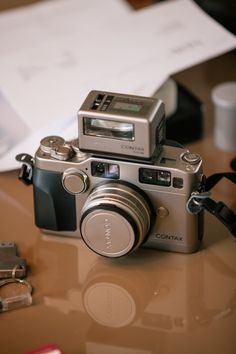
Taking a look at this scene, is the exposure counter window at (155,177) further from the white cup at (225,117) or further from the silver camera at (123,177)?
the white cup at (225,117)

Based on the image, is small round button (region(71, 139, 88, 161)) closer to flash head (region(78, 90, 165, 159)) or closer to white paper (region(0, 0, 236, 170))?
flash head (region(78, 90, 165, 159))

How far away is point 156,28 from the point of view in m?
0.97

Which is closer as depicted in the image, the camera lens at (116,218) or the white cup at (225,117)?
the camera lens at (116,218)

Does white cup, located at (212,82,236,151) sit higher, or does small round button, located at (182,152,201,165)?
small round button, located at (182,152,201,165)

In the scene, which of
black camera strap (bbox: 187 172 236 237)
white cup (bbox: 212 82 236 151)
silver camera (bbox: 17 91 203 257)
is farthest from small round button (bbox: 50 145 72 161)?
white cup (bbox: 212 82 236 151)

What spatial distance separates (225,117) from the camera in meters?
0.84

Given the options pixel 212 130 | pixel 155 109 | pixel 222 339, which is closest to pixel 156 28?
pixel 212 130

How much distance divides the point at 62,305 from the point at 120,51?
37 cm

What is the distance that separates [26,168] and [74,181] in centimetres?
7

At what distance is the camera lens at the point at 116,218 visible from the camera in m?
0.67

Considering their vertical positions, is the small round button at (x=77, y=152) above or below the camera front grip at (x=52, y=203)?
above

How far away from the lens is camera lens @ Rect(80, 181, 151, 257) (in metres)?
0.67

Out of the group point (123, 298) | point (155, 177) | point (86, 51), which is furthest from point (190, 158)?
point (86, 51)

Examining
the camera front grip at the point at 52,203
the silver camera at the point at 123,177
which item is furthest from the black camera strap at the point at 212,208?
the camera front grip at the point at 52,203
